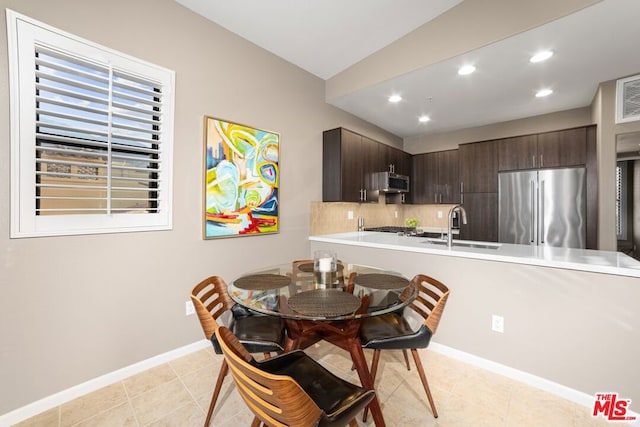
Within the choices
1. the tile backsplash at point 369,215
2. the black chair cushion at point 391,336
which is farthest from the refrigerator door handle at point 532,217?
the black chair cushion at point 391,336

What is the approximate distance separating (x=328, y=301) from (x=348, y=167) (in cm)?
244

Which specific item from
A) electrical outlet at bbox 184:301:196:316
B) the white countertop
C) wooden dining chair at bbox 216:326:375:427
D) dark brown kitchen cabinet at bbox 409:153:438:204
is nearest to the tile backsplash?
dark brown kitchen cabinet at bbox 409:153:438:204

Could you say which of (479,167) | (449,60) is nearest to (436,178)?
(479,167)

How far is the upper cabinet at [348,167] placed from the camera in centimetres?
349

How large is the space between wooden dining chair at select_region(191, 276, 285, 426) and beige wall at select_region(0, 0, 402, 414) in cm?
63

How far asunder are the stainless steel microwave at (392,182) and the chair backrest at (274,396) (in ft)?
11.6

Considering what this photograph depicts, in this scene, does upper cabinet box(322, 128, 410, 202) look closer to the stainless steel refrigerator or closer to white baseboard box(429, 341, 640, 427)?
the stainless steel refrigerator

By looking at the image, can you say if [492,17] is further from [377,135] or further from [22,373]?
[22,373]

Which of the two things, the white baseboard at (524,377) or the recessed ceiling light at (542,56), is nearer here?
the white baseboard at (524,377)

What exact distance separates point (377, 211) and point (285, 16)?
3296 millimetres

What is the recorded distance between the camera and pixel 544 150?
3.67 m

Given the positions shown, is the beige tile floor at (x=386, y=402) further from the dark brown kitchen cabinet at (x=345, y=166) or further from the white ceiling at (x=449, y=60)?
the white ceiling at (x=449, y=60)

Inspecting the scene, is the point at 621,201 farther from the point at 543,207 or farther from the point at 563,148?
the point at 563,148

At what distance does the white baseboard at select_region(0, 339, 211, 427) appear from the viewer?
1.59 meters
